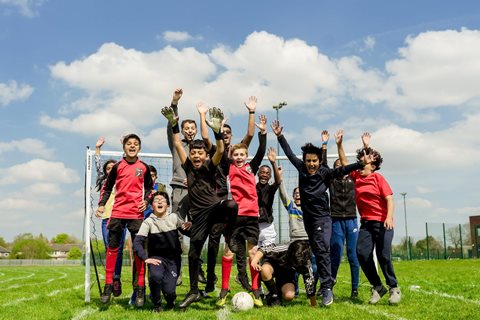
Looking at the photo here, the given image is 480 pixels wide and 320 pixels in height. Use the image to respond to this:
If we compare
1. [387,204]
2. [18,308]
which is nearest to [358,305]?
[387,204]

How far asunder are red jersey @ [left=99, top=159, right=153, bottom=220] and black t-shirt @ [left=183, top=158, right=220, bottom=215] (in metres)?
0.90

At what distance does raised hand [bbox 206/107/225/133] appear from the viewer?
6.49 meters

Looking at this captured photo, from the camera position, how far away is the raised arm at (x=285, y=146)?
23.5ft

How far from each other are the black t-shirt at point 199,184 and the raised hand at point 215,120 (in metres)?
0.55

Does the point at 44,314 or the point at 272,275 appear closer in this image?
the point at 44,314

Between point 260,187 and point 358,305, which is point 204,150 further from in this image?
point 358,305

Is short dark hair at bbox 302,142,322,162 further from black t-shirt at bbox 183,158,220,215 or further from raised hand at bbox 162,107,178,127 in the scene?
raised hand at bbox 162,107,178,127

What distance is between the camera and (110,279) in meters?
7.04

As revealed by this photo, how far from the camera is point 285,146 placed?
7.34m

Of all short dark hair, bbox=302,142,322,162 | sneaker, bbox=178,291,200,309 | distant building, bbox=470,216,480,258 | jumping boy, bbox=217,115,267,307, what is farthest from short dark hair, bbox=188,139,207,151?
distant building, bbox=470,216,480,258

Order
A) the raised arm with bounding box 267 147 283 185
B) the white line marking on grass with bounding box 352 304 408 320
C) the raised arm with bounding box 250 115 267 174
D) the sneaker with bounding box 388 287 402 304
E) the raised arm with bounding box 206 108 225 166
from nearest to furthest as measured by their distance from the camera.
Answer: the white line marking on grass with bounding box 352 304 408 320
the raised arm with bounding box 206 108 225 166
the sneaker with bounding box 388 287 402 304
the raised arm with bounding box 250 115 267 174
the raised arm with bounding box 267 147 283 185

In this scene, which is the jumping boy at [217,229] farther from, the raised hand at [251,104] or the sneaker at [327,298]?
the sneaker at [327,298]

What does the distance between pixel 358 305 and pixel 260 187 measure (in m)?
2.48

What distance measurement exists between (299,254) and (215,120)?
7.31 feet
